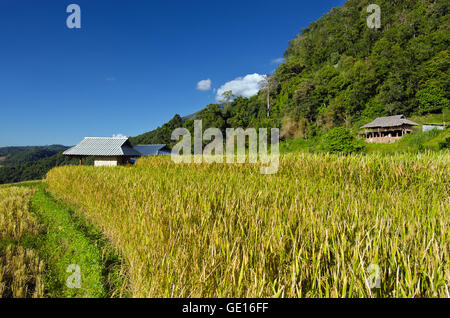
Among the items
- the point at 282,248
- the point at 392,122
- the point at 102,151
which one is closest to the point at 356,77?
the point at 392,122

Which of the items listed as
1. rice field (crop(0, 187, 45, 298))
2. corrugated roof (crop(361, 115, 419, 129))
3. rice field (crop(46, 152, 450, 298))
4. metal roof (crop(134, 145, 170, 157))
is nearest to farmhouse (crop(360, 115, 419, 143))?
corrugated roof (crop(361, 115, 419, 129))

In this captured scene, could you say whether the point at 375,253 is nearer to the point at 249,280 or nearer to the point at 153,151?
the point at 249,280

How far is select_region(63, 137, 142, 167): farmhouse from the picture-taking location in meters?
21.2

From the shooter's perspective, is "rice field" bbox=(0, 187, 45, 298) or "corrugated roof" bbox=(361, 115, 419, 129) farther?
"corrugated roof" bbox=(361, 115, 419, 129)

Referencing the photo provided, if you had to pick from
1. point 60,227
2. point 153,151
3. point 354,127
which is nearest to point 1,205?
point 60,227

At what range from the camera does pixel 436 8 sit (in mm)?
47531

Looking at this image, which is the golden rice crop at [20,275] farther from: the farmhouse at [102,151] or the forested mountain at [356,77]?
the forested mountain at [356,77]

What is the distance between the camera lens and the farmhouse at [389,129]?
29.3 m

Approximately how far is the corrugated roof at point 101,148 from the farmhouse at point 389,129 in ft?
117

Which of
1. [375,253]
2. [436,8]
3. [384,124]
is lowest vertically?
[375,253]

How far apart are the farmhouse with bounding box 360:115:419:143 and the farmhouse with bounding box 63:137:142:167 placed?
35.4 metres

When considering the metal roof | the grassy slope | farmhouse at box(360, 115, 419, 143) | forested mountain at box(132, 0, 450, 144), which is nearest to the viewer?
the grassy slope

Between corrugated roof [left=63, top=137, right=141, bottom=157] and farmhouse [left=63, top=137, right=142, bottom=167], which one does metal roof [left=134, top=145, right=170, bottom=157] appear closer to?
corrugated roof [left=63, top=137, right=141, bottom=157]

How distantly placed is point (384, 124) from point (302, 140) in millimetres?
13556
